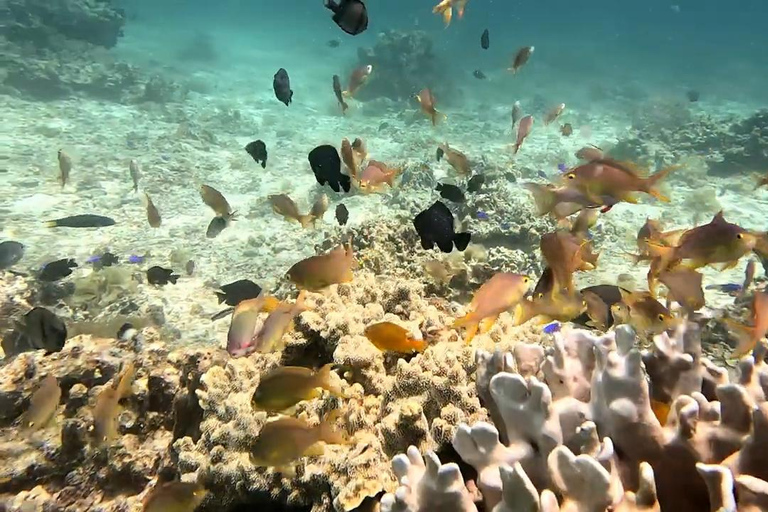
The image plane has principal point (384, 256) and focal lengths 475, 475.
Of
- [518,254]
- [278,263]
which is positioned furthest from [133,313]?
[518,254]

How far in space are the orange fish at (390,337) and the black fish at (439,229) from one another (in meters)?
1.15

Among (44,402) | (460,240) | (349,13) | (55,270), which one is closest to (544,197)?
(460,240)

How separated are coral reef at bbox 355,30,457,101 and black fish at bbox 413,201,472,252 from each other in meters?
20.9

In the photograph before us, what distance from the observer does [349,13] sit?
14.2 feet

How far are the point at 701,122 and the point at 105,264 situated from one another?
1964cm

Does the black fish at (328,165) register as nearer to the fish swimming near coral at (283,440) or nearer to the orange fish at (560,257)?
the orange fish at (560,257)

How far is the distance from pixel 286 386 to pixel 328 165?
95.7 inches

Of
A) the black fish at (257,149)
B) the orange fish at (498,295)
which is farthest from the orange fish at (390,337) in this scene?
the black fish at (257,149)

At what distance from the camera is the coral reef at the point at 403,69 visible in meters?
24.0

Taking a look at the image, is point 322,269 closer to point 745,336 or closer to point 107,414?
point 107,414

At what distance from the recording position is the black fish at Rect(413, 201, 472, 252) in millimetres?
3709

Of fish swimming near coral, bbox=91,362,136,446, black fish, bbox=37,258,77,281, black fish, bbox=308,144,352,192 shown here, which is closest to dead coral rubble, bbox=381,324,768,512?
fish swimming near coral, bbox=91,362,136,446

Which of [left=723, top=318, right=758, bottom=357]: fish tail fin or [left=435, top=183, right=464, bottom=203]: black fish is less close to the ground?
[left=723, top=318, right=758, bottom=357]: fish tail fin

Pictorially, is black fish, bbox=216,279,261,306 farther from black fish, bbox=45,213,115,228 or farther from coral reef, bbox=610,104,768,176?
coral reef, bbox=610,104,768,176
